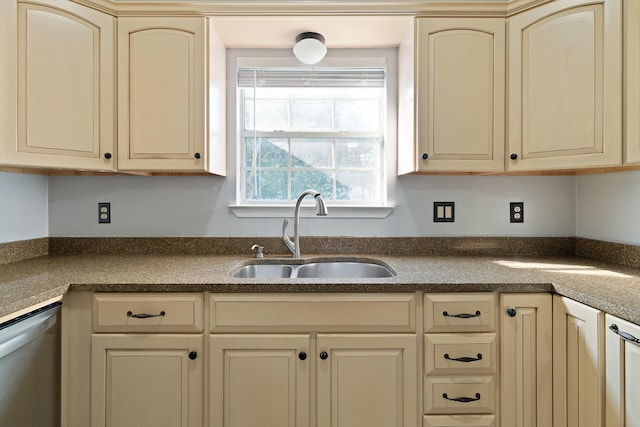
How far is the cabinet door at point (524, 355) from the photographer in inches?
53.1

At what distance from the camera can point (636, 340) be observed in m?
1.02

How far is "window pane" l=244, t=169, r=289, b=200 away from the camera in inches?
82.4

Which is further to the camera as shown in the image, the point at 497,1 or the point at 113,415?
the point at 497,1

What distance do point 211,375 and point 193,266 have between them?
1.64ft

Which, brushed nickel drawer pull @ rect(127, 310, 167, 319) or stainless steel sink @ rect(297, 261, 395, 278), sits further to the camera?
stainless steel sink @ rect(297, 261, 395, 278)

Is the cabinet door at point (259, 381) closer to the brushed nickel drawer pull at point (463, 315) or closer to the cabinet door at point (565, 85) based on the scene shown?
the brushed nickel drawer pull at point (463, 315)

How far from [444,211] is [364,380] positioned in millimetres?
1065

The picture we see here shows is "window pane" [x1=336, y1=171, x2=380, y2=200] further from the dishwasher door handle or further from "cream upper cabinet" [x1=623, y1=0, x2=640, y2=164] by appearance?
the dishwasher door handle

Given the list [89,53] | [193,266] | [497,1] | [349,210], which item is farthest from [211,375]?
[497,1]

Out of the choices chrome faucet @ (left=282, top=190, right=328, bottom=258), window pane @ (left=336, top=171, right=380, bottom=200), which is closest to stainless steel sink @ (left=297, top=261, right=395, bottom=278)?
chrome faucet @ (left=282, top=190, right=328, bottom=258)

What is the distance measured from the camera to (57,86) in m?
1.51

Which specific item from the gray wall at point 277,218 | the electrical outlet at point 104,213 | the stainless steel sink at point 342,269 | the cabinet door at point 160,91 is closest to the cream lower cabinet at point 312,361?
the stainless steel sink at point 342,269

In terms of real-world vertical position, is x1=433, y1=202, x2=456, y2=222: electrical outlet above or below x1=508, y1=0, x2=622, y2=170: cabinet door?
below

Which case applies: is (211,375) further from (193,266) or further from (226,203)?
(226,203)
